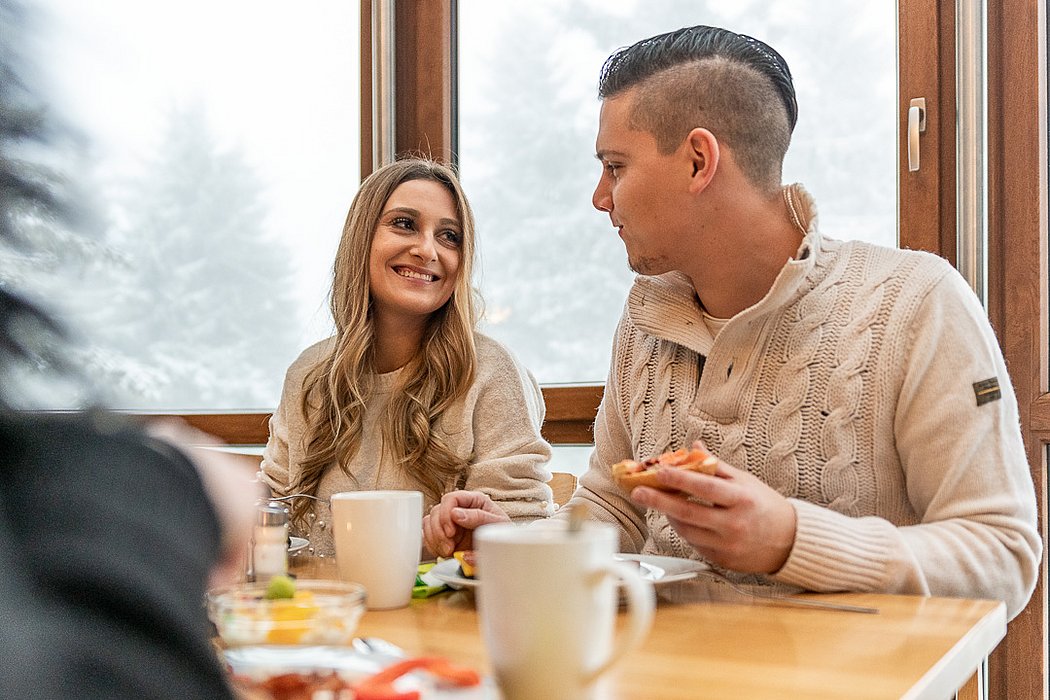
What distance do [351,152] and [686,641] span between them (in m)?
2.59

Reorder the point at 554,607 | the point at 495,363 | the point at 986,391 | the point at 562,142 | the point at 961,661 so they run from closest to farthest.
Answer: the point at 554,607 → the point at 961,661 → the point at 986,391 → the point at 495,363 → the point at 562,142

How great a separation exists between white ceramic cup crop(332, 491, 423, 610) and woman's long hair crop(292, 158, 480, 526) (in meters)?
0.85

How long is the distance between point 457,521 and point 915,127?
1503 millimetres

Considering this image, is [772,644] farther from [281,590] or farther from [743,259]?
[743,259]

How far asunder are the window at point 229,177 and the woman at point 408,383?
93 cm

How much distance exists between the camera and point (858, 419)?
1.42 m

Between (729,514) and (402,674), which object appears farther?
(729,514)

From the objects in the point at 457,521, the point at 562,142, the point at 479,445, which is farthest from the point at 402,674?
the point at 562,142

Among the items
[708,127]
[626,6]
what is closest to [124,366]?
[708,127]

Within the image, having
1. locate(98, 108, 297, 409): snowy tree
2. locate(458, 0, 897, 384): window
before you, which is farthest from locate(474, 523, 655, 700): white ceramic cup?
locate(98, 108, 297, 409): snowy tree

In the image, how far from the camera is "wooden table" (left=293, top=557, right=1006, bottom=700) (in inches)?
30.8


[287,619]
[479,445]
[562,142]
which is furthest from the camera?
[562,142]

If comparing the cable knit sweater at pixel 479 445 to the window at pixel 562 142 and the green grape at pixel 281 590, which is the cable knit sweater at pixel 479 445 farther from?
the green grape at pixel 281 590

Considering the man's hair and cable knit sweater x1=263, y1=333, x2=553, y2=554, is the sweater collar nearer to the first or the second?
the man's hair
